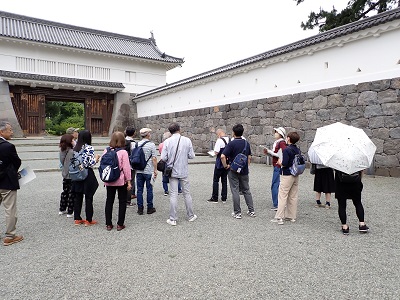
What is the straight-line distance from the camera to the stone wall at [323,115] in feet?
22.0

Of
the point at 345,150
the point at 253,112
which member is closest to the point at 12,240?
the point at 345,150

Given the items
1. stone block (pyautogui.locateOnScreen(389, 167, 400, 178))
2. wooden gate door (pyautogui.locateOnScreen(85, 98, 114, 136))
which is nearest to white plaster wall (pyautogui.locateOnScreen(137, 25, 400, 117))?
stone block (pyautogui.locateOnScreen(389, 167, 400, 178))

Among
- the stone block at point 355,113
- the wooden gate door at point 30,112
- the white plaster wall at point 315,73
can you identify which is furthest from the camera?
the wooden gate door at point 30,112

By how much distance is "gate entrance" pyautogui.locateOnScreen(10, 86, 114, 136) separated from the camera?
53.4 feet

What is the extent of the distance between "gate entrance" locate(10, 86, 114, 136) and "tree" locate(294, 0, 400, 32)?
13.4m

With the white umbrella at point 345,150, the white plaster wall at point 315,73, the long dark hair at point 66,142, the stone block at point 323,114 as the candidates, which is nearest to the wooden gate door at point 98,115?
the white plaster wall at point 315,73

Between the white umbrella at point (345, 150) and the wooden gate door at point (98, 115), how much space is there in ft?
58.6

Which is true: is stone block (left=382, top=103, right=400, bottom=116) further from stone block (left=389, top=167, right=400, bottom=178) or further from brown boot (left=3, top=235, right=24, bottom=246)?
brown boot (left=3, top=235, right=24, bottom=246)

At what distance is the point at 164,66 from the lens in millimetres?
21219

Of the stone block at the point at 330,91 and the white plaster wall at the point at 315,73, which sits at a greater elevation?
the white plaster wall at the point at 315,73

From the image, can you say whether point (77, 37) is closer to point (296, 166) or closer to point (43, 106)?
point (43, 106)

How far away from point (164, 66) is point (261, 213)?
1866 cm

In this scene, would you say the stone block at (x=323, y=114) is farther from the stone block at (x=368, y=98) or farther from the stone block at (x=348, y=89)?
the stone block at (x=368, y=98)

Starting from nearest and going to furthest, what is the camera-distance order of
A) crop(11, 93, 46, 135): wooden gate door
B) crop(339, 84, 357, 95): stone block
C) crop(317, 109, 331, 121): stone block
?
crop(339, 84, 357, 95): stone block
crop(317, 109, 331, 121): stone block
crop(11, 93, 46, 135): wooden gate door
